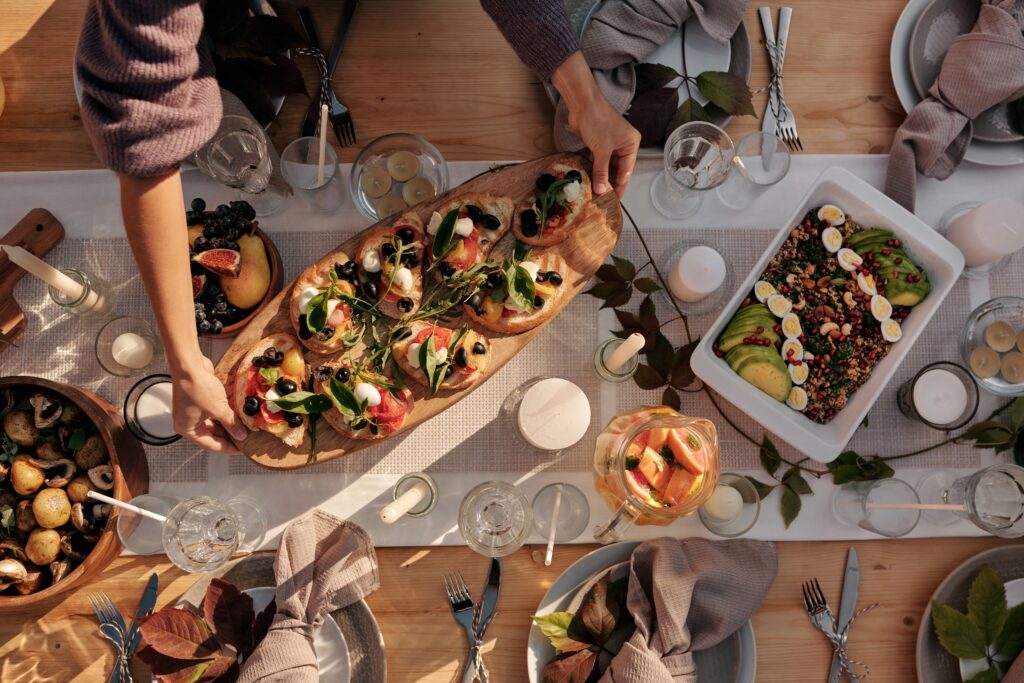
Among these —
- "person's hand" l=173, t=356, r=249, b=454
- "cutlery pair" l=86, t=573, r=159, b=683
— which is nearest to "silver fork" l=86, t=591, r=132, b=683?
"cutlery pair" l=86, t=573, r=159, b=683

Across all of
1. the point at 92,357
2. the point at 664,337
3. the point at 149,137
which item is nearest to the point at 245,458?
the point at 92,357

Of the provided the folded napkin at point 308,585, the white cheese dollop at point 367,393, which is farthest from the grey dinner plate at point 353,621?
the white cheese dollop at point 367,393

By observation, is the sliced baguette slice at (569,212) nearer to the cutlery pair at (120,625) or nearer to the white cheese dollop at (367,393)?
the white cheese dollop at (367,393)

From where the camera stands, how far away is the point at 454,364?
119cm

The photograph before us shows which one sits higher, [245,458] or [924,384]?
[924,384]

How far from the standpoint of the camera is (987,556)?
1338 mm

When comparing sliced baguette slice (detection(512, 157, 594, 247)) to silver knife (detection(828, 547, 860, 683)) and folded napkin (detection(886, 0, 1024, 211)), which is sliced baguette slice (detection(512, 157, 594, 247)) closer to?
folded napkin (detection(886, 0, 1024, 211))

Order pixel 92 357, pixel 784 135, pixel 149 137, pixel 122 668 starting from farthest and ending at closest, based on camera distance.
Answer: pixel 784 135
pixel 92 357
pixel 122 668
pixel 149 137

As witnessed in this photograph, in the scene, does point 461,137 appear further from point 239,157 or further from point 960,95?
point 960,95

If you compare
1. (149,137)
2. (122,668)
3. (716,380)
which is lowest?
(122,668)

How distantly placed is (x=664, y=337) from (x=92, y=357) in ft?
3.80

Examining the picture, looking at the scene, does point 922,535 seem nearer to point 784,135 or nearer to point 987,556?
point 987,556

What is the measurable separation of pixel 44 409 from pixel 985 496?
5.83ft

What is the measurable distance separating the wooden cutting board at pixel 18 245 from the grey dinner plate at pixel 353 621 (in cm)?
64
